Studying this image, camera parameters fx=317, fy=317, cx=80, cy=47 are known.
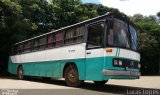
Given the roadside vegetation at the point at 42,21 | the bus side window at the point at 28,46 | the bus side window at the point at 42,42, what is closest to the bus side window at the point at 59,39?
the bus side window at the point at 42,42

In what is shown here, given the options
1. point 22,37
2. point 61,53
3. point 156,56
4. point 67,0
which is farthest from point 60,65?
point 156,56

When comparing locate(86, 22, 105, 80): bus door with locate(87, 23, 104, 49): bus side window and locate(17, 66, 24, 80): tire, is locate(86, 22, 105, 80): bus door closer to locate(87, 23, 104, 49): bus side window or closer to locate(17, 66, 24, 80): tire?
locate(87, 23, 104, 49): bus side window

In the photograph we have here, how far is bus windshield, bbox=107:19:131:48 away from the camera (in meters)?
11.9

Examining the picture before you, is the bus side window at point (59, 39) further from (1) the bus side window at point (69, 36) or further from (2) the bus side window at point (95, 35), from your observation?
(2) the bus side window at point (95, 35)

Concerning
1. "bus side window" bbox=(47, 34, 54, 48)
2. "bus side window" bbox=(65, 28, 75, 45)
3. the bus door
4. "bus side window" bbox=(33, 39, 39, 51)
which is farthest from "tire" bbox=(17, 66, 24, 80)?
the bus door

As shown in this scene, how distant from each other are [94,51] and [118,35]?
111 centimetres

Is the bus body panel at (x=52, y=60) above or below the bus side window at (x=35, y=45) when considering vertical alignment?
below

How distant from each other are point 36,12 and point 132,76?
66.8 ft

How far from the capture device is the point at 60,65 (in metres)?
14.8

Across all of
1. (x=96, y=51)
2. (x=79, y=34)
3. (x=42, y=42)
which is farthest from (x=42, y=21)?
(x=96, y=51)

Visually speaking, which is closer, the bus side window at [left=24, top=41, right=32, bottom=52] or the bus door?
the bus door

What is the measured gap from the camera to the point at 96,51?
12.1 meters

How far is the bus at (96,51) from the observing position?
38.7 ft

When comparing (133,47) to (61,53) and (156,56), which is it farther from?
(156,56)
